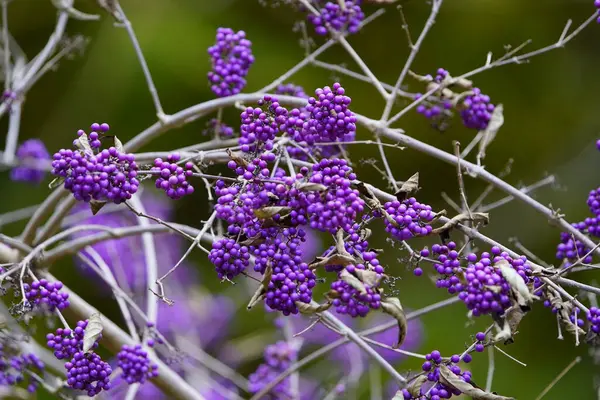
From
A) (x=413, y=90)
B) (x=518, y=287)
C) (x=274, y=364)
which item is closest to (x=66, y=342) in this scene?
(x=518, y=287)

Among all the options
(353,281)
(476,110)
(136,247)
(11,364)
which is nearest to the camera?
(353,281)

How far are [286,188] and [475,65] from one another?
6.23 ft

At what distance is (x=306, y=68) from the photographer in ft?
8.35

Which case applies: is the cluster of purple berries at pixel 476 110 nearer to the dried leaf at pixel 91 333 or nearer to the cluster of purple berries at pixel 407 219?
the cluster of purple berries at pixel 407 219

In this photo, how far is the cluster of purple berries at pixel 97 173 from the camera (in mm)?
761

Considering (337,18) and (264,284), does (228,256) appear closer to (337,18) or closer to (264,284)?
(264,284)

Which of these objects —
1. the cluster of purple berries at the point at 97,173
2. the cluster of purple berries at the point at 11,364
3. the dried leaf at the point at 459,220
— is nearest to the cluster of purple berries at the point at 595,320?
Result: the dried leaf at the point at 459,220

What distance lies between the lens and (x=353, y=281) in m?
0.71

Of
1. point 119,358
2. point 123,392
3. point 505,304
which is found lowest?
point 123,392

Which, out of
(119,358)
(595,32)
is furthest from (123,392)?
(595,32)

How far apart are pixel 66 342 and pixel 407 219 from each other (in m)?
0.42

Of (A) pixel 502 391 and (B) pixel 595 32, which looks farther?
(B) pixel 595 32

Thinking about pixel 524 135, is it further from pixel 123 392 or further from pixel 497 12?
pixel 123 392

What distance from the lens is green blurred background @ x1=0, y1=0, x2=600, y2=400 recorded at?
8.12 feet
